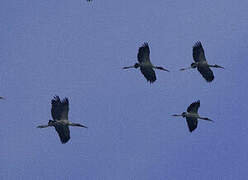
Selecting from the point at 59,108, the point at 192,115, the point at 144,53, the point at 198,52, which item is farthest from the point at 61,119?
the point at 198,52

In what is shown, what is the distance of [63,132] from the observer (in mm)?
42344

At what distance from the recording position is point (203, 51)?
45.4 metres

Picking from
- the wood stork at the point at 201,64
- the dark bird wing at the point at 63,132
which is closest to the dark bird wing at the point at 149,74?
the wood stork at the point at 201,64

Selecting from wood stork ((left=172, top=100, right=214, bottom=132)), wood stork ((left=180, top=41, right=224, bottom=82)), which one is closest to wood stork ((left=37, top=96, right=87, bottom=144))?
wood stork ((left=172, top=100, right=214, bottom=132))

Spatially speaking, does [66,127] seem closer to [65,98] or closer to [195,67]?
[65,98]

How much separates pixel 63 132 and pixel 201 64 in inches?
304

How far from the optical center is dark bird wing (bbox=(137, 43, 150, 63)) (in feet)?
144

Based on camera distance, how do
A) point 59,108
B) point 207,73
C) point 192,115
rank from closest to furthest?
point 59,108 → point 192,115 → point 207,73

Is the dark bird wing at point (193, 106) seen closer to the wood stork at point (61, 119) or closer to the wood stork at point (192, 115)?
the wood stork at point (192, 115)

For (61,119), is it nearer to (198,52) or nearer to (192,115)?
(192,115)

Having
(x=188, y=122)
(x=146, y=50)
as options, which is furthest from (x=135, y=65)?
(x=188, y=122)

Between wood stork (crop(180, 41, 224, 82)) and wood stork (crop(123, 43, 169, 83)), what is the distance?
191cm

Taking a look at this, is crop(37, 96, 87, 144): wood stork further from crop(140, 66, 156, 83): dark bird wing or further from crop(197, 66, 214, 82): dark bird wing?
crop(197, 66, 214, 82): dark bird wing

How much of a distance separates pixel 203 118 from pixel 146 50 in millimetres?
4342
